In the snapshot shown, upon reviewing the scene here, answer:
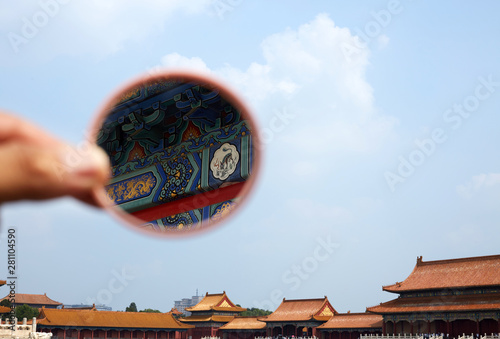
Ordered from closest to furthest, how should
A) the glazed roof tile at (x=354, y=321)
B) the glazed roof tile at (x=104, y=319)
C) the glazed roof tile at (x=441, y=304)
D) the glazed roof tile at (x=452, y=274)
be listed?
the glazed roof tile at (x=441, y=304), the glazed roof tile at (x=452, y=274), the glazed roof tile at (x=354, y=321), the glazed roof tile at (x=104, y=319)

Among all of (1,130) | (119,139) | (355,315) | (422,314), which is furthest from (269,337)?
(1,130)

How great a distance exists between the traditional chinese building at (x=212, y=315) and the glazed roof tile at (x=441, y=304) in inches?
763

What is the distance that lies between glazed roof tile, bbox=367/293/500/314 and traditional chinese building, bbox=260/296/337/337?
748 cm

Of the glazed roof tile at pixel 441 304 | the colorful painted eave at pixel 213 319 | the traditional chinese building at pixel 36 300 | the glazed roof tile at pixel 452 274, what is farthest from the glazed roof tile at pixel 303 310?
the traditional chinese building at pixel 36 300

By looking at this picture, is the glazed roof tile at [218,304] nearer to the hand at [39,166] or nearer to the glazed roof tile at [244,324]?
the glazed roof tile at [244,324]

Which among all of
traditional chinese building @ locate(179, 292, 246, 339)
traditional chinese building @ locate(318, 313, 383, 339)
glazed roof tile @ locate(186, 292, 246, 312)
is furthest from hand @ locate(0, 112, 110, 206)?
glazed roof tile @ locate(186, 292, 246, 312)

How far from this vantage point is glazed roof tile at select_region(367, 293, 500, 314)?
2697 centimetres

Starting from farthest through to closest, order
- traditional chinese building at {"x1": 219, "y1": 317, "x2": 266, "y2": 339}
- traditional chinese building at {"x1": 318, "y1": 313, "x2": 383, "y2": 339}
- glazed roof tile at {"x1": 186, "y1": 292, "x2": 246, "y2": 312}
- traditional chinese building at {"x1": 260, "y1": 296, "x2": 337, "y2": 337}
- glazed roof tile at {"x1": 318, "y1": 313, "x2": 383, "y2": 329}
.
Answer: glazed roof tile at {"x1": 186, "y1": 292, "x2": 246, "y2": 312}
traditional chinese building at {"x1": 219, "y1": 317, "x2": 266, "y2": 339}
traditional chinese building at {"x1": 260, "y1": 296, "x2": 337, "y2": 337}
glazed roof tile at {"x1": 318, "y1": 313, "x2": 383, "y2": 329}
traditional chinese building at {"x1": 318, "y1": 313, "x2": 383, "y2": 339}

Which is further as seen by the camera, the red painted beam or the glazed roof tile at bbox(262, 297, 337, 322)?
the glazed roof tile at bbox(262, 297, 337, 322)

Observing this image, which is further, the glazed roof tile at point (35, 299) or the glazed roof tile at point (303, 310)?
the glazed roof tile at point (35, 299)

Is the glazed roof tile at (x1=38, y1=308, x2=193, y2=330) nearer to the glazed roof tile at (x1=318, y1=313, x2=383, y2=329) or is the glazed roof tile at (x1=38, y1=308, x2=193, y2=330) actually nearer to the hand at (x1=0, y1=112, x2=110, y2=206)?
the glazed roof tile at (x1=318, y1=313, x2=383, y2=329)

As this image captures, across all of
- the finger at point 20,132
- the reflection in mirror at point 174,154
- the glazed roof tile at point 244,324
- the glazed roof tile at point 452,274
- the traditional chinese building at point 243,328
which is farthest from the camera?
the glazed roof tile at point 244,324

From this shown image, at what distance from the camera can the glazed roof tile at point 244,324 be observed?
42.2 meters

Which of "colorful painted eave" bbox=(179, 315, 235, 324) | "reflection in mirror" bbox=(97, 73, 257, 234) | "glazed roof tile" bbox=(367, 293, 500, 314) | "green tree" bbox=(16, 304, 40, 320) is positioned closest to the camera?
"reflection in mirror" bbox=(97, 73, 257, 234)
